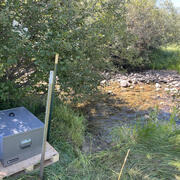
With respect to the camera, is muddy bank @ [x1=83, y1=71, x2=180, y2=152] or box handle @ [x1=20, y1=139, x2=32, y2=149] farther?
muddy bank @ [x1=83, y1=71, x2=180, y2=152]

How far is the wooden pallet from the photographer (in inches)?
78.7

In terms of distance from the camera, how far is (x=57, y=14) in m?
2.95

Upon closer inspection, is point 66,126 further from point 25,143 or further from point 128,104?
point 128,104

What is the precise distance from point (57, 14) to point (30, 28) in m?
0.48

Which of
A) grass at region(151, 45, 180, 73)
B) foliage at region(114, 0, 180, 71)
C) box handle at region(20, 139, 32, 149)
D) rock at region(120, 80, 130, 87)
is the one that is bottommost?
box handle at region(20, 139, 32, 149)

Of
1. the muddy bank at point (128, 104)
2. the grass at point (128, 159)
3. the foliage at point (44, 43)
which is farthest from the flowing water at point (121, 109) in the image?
the foliage at point (44, 43)

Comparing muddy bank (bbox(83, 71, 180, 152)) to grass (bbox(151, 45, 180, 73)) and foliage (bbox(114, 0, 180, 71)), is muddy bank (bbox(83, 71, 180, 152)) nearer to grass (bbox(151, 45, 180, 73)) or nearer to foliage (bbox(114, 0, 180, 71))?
foliage (bbox(114, 0, 180, 71))

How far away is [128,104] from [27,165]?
355cm

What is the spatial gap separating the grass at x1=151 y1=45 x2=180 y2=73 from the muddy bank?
1.20 meters

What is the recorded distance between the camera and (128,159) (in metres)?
2.63

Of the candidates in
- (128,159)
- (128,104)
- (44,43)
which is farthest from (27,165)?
(128,104)

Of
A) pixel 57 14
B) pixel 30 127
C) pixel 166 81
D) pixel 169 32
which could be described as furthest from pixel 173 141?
pixel 169 32

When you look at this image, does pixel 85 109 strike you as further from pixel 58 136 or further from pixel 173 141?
pixel 173 141

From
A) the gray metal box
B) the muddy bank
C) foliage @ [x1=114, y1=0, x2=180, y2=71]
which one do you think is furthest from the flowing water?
foliage @ [x1=114, y1=0, x2=180, y2=71]
